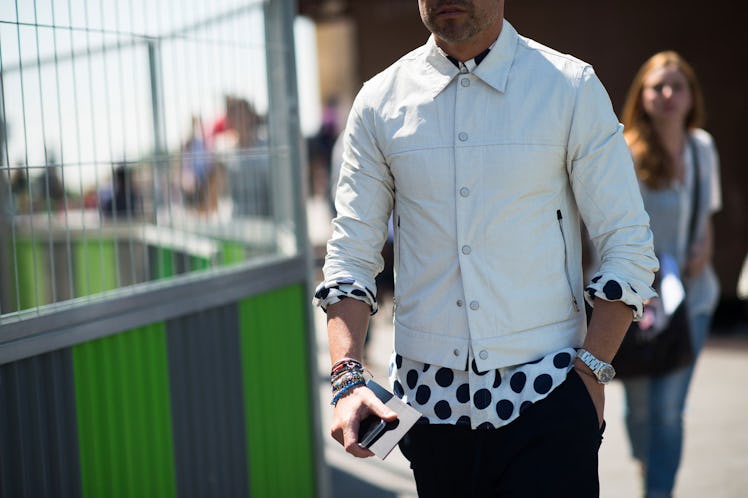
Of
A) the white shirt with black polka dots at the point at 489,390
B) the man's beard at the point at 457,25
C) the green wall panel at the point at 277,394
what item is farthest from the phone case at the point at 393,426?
the green wall panel at the point at 277,394

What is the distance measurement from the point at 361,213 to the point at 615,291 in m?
0.63

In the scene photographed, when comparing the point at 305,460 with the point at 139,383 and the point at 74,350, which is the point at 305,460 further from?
the point at 74,350

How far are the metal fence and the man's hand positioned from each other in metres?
1.18

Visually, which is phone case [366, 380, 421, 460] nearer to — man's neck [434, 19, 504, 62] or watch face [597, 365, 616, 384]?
watch face [597, 365, 616, 384]

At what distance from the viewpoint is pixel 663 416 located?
4.61 m

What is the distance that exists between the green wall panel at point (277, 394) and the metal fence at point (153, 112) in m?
0.25

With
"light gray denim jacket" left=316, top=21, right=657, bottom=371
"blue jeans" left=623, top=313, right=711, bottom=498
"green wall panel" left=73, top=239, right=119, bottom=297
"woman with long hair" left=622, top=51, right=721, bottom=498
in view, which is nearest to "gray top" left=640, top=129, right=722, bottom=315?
"woman with long hair" left=622, top=51, right=721, bottom=498

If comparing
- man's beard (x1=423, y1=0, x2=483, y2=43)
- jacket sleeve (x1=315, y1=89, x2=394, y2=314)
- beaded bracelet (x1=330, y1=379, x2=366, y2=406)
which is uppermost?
man's beard (x1=423, y1=0, x2=483, y2=43)

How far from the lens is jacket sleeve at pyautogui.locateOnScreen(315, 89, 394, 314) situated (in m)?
2.50

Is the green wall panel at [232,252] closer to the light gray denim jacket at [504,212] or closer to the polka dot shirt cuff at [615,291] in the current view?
the light gray denim jacket at [504,212]

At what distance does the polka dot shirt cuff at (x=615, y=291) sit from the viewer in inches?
91.7

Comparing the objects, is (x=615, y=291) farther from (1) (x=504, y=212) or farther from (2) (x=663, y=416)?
(2) (x=663, y=416)

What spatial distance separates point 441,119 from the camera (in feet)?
8.10

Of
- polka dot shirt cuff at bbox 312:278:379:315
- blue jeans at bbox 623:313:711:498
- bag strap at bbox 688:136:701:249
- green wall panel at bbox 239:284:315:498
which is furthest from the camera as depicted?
bag strap at bbox 688:136:701:249
